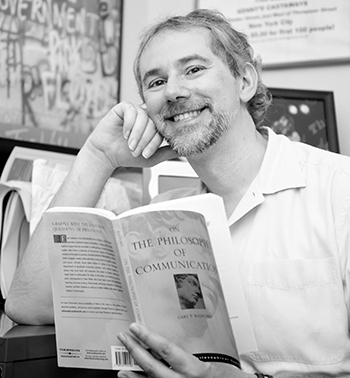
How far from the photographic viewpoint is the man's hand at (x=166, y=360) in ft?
2.82

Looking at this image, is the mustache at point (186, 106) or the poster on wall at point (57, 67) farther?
the poster on wall at point (57, 67)

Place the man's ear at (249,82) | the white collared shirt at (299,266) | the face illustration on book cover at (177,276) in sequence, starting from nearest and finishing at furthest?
the face illustration on book cover at (177,276), the white collared shirt at (299,266), the man's ear at (249,82)

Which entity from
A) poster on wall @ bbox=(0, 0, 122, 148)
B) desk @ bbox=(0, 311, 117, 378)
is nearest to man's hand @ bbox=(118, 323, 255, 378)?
desk @ bbox=(0, 311, 117, 378)

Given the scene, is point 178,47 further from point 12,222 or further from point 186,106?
point 12,222

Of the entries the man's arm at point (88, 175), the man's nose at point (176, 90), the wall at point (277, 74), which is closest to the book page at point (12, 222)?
the man's arm at point (88, 175)

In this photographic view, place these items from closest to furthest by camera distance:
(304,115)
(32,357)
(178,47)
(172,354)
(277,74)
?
(172,354) < (32,357) < (178,47) < (304,115) < (277,74)

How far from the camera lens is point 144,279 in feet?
2.89

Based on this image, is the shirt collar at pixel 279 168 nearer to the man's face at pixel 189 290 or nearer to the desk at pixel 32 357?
the man's face at pixel 189 290

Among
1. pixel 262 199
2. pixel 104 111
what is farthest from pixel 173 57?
pixel 104 111

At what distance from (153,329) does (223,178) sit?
1.62 feet

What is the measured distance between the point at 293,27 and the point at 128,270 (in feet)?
4.28

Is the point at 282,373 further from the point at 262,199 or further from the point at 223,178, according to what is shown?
the point at 223,178

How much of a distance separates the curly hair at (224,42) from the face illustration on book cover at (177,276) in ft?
2.05

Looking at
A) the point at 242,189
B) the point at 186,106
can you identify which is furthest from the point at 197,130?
the point at 242,189
